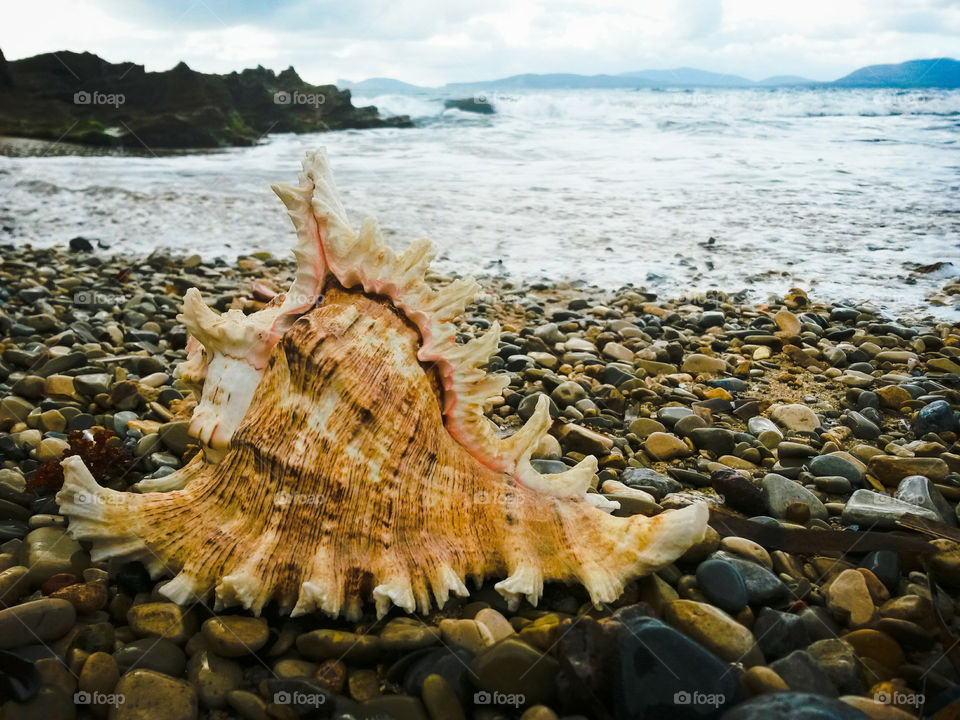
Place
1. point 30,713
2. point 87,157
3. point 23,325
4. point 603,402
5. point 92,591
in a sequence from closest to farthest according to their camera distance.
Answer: point 30,713
point 92,591
point 603,402
point 23,325
point 87,157

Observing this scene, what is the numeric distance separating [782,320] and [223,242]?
7.66m

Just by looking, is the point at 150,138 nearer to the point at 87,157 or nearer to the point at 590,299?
the point at 87,157

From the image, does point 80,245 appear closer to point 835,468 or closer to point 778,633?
point 835,468

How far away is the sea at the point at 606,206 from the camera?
7.62m

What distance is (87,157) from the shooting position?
58.9 ft

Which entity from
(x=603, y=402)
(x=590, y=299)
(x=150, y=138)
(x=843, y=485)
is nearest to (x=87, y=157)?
(x=150, y=138)

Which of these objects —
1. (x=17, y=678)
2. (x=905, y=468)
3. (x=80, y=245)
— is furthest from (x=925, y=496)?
(x=80, y=245)

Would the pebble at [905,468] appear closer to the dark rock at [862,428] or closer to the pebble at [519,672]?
the dark rock at [862,428]
